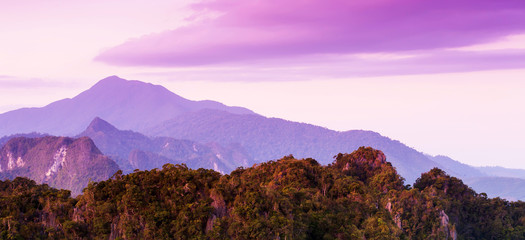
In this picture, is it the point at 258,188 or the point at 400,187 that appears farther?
the point at 400,187

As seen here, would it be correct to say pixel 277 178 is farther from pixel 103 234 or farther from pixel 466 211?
pixel 466 211

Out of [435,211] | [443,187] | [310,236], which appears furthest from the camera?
[443,187]

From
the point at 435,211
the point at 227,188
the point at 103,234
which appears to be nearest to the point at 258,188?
the point at 227,188

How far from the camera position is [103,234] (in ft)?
122

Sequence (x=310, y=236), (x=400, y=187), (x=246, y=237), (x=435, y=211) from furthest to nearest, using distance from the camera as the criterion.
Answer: (x=400, y=187) < (x=435, y=211) < (x=310, y=236) < (x=246, y=237)

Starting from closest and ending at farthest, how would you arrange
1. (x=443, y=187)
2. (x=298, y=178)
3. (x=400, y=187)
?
1. (x=298, y=178)
2. (x=400, y=187)
3. (x=443, y=187)

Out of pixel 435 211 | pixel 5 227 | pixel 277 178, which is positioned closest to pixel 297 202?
pixel 277 178

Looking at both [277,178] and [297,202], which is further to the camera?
[277,178]

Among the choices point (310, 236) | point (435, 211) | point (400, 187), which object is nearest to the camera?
point (310, 236)

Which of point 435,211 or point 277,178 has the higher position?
point 277,178

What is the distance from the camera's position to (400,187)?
70938 mm

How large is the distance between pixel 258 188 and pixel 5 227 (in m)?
16.5

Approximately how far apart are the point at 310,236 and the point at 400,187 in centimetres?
3240

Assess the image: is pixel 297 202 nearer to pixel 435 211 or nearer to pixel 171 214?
pixel 171 214
